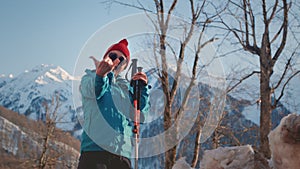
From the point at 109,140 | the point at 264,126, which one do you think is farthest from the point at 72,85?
the point at 264,126

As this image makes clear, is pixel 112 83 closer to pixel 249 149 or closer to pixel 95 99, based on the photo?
pixel 95 99

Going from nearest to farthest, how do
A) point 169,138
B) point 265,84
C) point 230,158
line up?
point 230,158
point 265,84
point 169,138

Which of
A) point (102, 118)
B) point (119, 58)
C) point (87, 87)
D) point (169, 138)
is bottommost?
point (169, 138)

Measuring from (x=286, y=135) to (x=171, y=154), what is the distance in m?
8.83

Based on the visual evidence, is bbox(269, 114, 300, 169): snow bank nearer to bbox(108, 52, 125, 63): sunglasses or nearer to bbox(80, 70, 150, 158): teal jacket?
bbox(80, 70, 150, 158): teal jacket

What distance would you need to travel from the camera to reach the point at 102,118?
2660mm

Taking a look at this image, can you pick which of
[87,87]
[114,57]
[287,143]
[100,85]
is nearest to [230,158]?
[287,143]

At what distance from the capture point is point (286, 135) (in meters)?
0.55

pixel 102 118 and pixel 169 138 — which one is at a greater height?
pixel 102 118

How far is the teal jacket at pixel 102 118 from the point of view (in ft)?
8.70

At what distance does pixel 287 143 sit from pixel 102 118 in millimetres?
2180

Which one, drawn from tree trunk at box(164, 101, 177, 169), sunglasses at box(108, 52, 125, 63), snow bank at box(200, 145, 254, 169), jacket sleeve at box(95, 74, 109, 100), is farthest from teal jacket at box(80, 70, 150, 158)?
tree trunk at box(164, 101, 177, 169)

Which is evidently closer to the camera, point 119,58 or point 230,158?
point 230,158

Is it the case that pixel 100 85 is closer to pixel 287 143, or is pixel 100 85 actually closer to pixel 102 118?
pixel 102 118
